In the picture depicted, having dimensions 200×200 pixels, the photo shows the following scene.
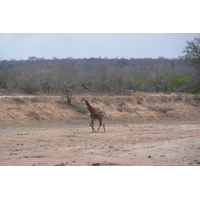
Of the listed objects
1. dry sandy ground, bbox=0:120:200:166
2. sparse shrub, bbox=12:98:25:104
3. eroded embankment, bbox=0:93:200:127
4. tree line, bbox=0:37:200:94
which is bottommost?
dry sandy ground, bbox=0:120:200:166

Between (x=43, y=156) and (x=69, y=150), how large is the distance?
4.99 ft

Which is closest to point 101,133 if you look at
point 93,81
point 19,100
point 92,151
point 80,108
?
point 92,151

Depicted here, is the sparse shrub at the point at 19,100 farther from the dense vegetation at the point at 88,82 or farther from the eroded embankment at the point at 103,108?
the dense vegetation at the point at 88,82

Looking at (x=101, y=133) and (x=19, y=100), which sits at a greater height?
(x=19, y=100)

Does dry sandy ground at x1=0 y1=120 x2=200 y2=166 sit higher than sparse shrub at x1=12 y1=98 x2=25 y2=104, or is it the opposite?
sparse shrub at x1=12 y1=98 x2=25 y2=104

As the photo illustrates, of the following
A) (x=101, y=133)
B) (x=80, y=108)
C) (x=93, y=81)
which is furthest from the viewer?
(x=93, y=81)

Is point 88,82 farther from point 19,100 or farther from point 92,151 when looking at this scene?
point 92,151

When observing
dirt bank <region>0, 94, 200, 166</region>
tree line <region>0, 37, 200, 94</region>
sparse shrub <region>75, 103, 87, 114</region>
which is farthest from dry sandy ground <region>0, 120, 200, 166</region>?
tree line <region>0, 37, 200, 94</region>

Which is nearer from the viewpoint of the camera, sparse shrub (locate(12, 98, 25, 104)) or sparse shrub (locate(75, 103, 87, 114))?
sparse shrub (locate(12, 98, 25, 104))

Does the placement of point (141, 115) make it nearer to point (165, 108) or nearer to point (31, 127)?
point (165, 108)

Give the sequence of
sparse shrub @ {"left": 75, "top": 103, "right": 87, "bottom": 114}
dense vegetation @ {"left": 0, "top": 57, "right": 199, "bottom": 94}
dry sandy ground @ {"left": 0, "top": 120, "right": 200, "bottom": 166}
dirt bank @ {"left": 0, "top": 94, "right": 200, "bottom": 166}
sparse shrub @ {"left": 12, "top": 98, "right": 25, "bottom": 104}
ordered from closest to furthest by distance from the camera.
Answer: dry sandy ground @ {"left": 0, "top": 120, "right": 200, "bottom": 166}
dirt bank @ {"left": 0, "top": 94, "right": 200, "bottom": 166}
sparse shrub @ {"left": 12, "top": 98, "right": 25, "bottom": 104}
sparse shrub @ {"left": 75, "top": 103, "right": 87, "bottom": 114}
dense vegetation @ {"left": 0, "top": 57, "right": 199, "bottom": 94}

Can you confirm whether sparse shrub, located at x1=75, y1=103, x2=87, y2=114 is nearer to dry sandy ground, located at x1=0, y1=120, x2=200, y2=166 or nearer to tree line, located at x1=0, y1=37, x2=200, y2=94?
tree line, located at x1=0, y1=37, x2=200, y2=94

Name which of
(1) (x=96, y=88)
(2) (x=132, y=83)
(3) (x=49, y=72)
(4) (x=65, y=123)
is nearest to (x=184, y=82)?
(2) (x=132, y=83)

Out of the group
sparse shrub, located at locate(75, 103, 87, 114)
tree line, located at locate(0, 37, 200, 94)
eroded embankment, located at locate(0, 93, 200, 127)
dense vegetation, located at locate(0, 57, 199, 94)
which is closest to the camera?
eroded embankment, located at locate(0, 93, 200, 127)
